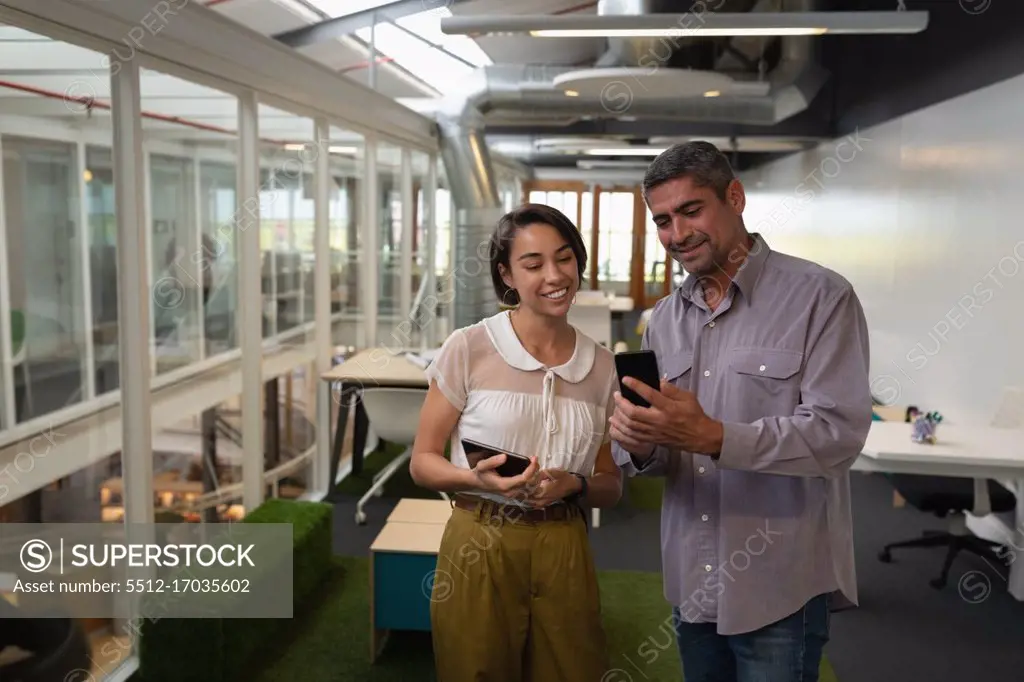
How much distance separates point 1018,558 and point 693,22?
3049mm

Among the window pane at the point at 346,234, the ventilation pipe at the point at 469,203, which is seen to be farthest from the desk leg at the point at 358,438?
the ventilation pipe at the point at 469,203

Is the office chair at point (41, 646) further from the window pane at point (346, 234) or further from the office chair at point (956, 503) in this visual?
the office chair at point (956, 503)

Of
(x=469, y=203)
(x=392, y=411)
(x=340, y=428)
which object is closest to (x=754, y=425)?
(x=392, y=411)

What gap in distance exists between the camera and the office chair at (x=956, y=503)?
3.99 meters

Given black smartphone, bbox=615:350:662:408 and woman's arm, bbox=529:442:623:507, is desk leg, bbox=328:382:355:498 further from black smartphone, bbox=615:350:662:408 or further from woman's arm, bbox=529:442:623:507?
black smartphone, bbox=615:350:662:408

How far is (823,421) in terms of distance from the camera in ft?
4.88

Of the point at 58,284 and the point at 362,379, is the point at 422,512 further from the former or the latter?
the point at 58,284

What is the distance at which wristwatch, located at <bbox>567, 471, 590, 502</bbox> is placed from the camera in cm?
175

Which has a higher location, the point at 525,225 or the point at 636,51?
the point at 636,51

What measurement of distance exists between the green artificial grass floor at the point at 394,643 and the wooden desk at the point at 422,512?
→ 49cm

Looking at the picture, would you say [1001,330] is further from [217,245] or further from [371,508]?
[217,245]

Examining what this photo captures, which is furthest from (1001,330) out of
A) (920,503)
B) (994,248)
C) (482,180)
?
(482,180)

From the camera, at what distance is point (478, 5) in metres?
5.85

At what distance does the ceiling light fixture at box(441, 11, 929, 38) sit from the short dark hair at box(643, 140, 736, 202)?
2.53m
